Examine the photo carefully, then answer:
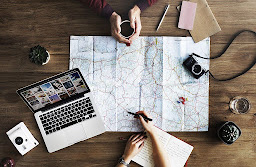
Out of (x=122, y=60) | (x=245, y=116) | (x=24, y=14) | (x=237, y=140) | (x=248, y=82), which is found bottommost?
(x=237, y=140)

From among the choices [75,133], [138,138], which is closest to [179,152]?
[138,138]

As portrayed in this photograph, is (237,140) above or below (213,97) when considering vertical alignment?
below

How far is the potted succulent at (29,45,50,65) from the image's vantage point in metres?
1.16

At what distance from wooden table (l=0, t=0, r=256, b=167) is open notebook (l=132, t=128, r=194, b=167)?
4 centimetres

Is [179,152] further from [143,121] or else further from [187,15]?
[187,15]

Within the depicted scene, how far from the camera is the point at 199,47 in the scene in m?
1.23

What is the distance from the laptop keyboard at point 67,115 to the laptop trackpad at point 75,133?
0.07 feet

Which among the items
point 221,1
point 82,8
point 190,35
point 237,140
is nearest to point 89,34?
point 82,8

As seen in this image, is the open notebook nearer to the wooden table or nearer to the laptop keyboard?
the wooden table

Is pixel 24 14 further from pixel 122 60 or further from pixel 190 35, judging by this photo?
pixel 190 35

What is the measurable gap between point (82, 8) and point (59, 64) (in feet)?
0.98

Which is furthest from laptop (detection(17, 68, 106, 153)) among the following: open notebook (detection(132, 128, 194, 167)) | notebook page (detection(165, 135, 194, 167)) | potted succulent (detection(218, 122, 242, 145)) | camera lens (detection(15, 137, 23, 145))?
potted succulent (detection(218, 122, 242, 145))

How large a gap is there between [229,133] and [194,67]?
1.15 ft

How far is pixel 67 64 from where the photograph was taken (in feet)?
4.04
